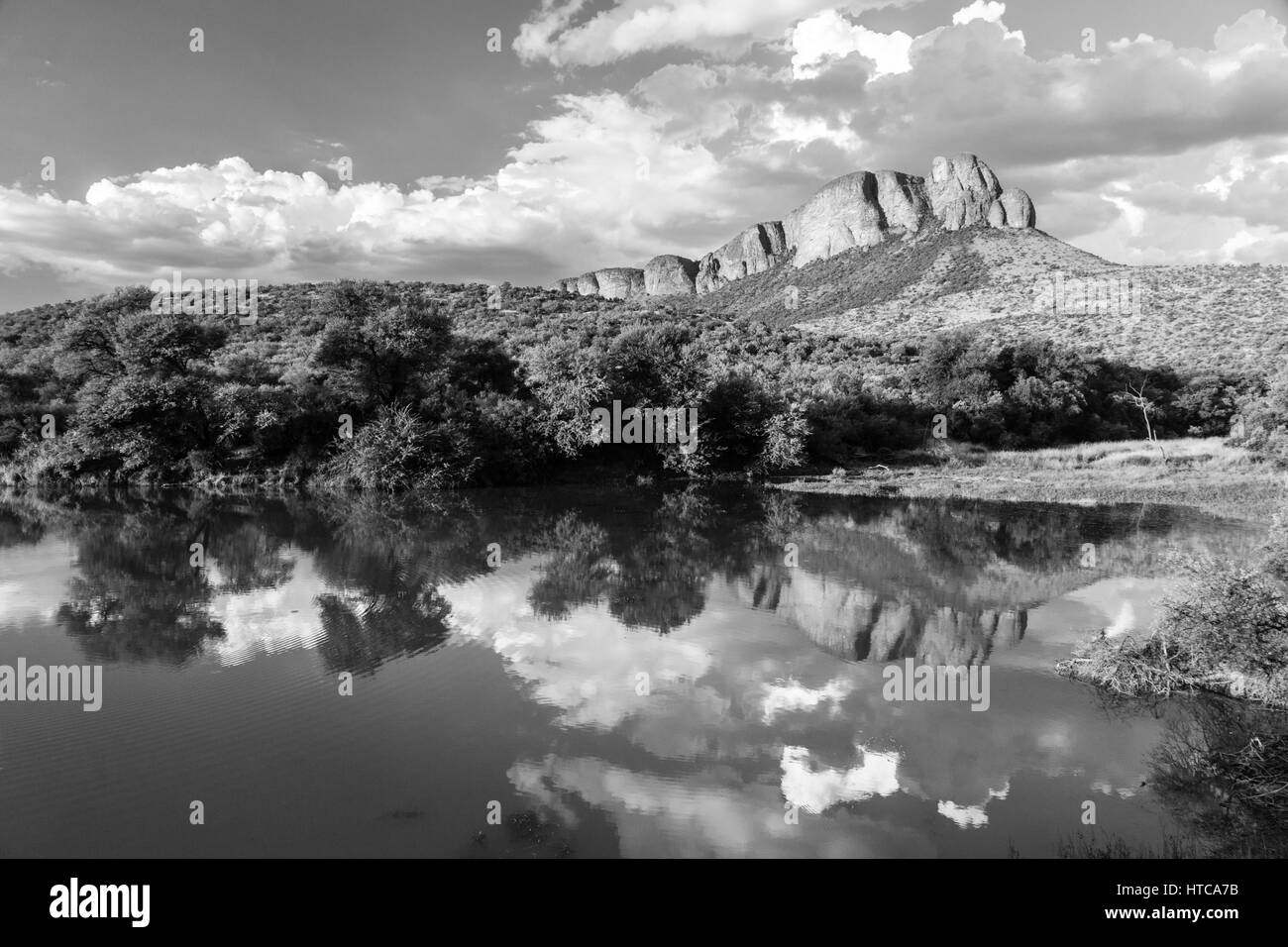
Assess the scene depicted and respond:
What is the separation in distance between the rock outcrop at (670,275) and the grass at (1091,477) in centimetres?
9442

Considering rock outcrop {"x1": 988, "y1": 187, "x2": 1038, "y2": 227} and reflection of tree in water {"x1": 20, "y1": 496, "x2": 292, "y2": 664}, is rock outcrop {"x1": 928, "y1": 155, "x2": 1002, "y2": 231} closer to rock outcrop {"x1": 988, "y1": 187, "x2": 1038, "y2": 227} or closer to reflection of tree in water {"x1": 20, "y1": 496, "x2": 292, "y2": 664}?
rock outcrop {"x1": 988, "y1": 187, "x2": 1038, "y2": 227}

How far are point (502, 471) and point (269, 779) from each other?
2663 cm

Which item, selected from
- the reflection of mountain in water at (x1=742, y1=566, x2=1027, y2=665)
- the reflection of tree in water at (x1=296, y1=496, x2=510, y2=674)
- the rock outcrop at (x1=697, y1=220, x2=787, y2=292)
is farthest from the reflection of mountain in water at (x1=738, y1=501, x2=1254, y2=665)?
the rock outcrop at (x1=697, y1=220, x2=787, y2=292)

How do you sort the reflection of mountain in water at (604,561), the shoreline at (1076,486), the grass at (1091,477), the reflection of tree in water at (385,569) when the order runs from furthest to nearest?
the grass at (1091,477) → the shoreline at (1076,486) → the reflection of mountain in water at (604,561) → the reflection of tree in water at (385,569)

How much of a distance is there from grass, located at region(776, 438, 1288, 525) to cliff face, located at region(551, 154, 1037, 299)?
6216 cm

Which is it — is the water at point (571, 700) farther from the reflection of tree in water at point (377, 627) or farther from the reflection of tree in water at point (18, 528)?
the reflection of tree in water at point (18, 528)

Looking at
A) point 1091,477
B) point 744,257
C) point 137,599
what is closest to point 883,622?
point 137,599

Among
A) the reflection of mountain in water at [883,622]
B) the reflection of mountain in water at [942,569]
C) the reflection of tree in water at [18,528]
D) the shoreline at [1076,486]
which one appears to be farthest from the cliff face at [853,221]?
the reflection of mountain in water at [883,622]

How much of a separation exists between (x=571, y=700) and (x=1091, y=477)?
30.9 m

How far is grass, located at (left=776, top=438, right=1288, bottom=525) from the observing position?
1145 inches

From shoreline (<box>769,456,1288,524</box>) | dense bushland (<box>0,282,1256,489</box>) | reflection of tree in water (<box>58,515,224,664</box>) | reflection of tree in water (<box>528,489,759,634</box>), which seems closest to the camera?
reflection of tree in water (<box>58,515,224,664</box>)

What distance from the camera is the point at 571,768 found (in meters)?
9.32

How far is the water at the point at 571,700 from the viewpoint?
8.16m
